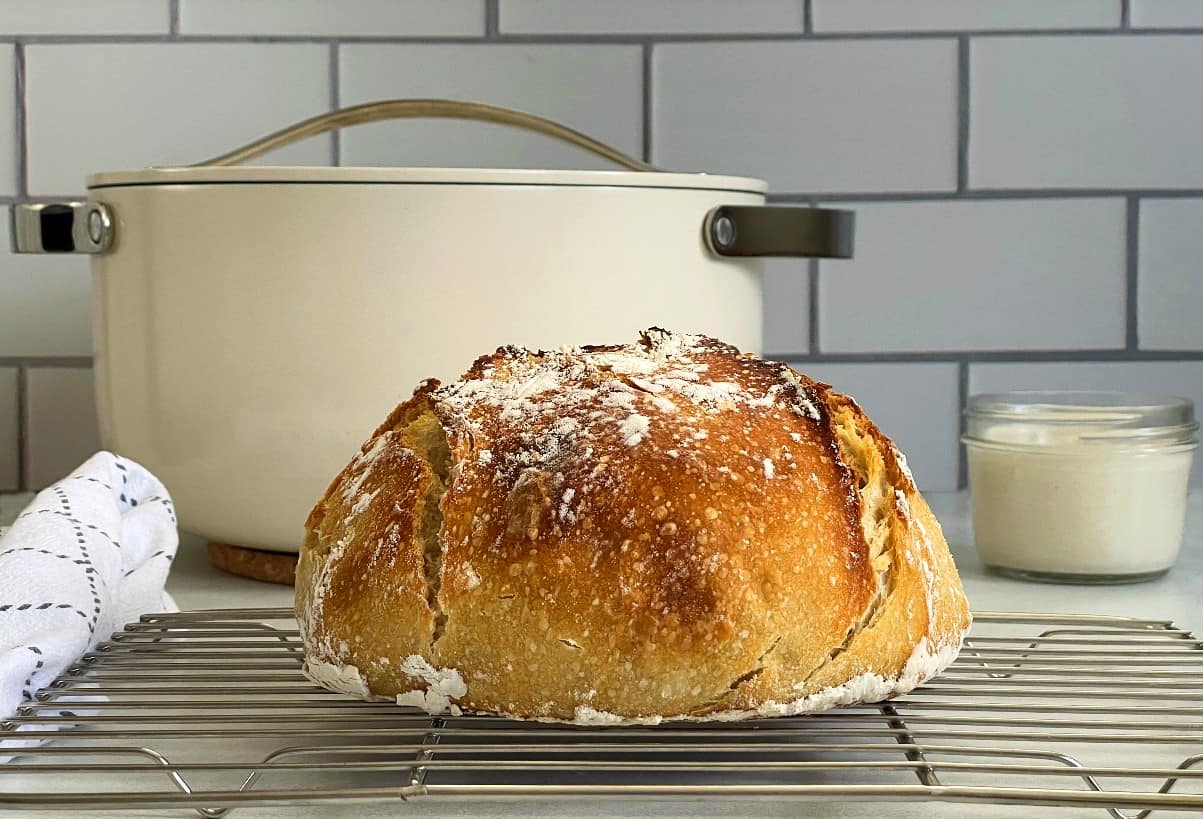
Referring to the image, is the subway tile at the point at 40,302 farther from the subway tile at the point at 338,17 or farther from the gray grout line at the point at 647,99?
the gray grout line at the point at 647,99

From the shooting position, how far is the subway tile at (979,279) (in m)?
1.23

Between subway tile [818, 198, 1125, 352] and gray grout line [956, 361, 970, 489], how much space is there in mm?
23

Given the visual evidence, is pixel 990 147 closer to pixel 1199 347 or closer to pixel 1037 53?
pixel 1037 53

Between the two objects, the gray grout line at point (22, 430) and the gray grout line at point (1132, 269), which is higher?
the gray grout line at point (1132, 269)

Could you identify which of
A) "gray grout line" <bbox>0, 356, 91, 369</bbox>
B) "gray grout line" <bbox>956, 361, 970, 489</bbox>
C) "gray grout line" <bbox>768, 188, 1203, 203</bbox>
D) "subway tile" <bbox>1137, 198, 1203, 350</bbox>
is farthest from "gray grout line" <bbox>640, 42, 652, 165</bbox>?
"gray grout line" <bbox>0, 356, 91, 369</bbox>

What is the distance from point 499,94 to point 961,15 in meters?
0.44

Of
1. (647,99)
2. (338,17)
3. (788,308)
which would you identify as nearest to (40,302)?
(338,17)

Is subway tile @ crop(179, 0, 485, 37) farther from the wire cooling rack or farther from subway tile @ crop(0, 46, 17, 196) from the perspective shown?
the wire cooling rack

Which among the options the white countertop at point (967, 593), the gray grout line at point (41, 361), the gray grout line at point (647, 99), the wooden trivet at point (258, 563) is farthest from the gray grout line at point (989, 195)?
the gray grout line at point (41, 361)

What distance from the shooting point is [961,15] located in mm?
1220

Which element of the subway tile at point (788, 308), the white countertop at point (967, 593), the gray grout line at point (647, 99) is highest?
the gray grout line at point (647, 99)

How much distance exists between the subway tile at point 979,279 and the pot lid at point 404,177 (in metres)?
0.43

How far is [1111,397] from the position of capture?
956 millimetres

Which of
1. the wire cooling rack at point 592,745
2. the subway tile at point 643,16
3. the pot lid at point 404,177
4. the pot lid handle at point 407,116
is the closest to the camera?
the wire cooling rack at point 592,745
